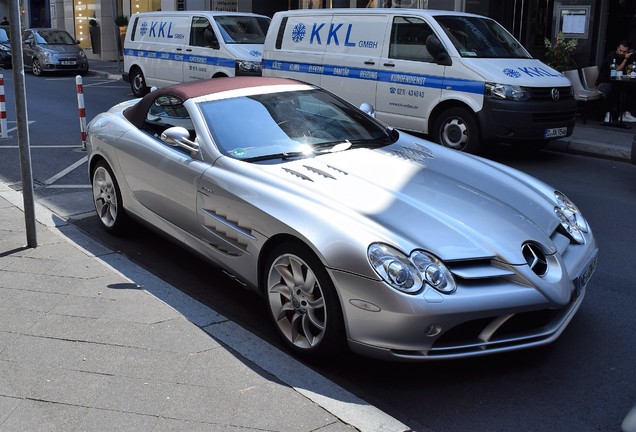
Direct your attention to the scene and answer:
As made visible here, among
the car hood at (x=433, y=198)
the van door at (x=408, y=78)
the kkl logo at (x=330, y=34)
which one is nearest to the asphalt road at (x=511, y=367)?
the car hood at (x=433, y=198)

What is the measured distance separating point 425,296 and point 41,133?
10.3 m

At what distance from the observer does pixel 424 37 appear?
35.8 feet

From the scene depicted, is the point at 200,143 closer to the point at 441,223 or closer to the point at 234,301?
the point at 234,301

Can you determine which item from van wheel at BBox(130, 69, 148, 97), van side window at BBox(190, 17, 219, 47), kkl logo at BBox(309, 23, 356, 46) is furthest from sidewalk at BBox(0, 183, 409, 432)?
van wheel at BBox(130, 69, 148, 97)

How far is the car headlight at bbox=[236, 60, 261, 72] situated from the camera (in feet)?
48.5

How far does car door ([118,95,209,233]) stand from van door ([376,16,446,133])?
5.37 metres

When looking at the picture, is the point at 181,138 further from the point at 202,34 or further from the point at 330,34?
the point at 202,34

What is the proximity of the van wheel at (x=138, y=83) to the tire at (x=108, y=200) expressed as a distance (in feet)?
37.4

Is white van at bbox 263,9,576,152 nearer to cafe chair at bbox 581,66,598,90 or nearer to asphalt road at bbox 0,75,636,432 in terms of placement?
asphalt road at bbox 0,75,636,432

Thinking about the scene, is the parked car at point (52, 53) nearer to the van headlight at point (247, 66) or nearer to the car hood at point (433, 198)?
the van headlight at point (247, 66)

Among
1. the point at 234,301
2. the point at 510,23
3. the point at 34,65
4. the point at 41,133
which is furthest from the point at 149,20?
the point at 234,301

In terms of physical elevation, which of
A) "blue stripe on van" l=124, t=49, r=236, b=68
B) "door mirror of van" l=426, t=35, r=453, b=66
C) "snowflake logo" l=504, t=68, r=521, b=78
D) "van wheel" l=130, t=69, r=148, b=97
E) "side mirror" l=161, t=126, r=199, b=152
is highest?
"door mirror of van" l=426, t=35, r=453, b=66

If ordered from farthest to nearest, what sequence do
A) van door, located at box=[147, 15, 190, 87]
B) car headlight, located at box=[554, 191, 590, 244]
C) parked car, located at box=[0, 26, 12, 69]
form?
parked car, located at box=[0, 26, 12, 69] < van door, located at box=[147, 15, 190, 87] < car headlight, located at box=[554, 191, 590, 244]

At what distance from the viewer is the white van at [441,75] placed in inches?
400
